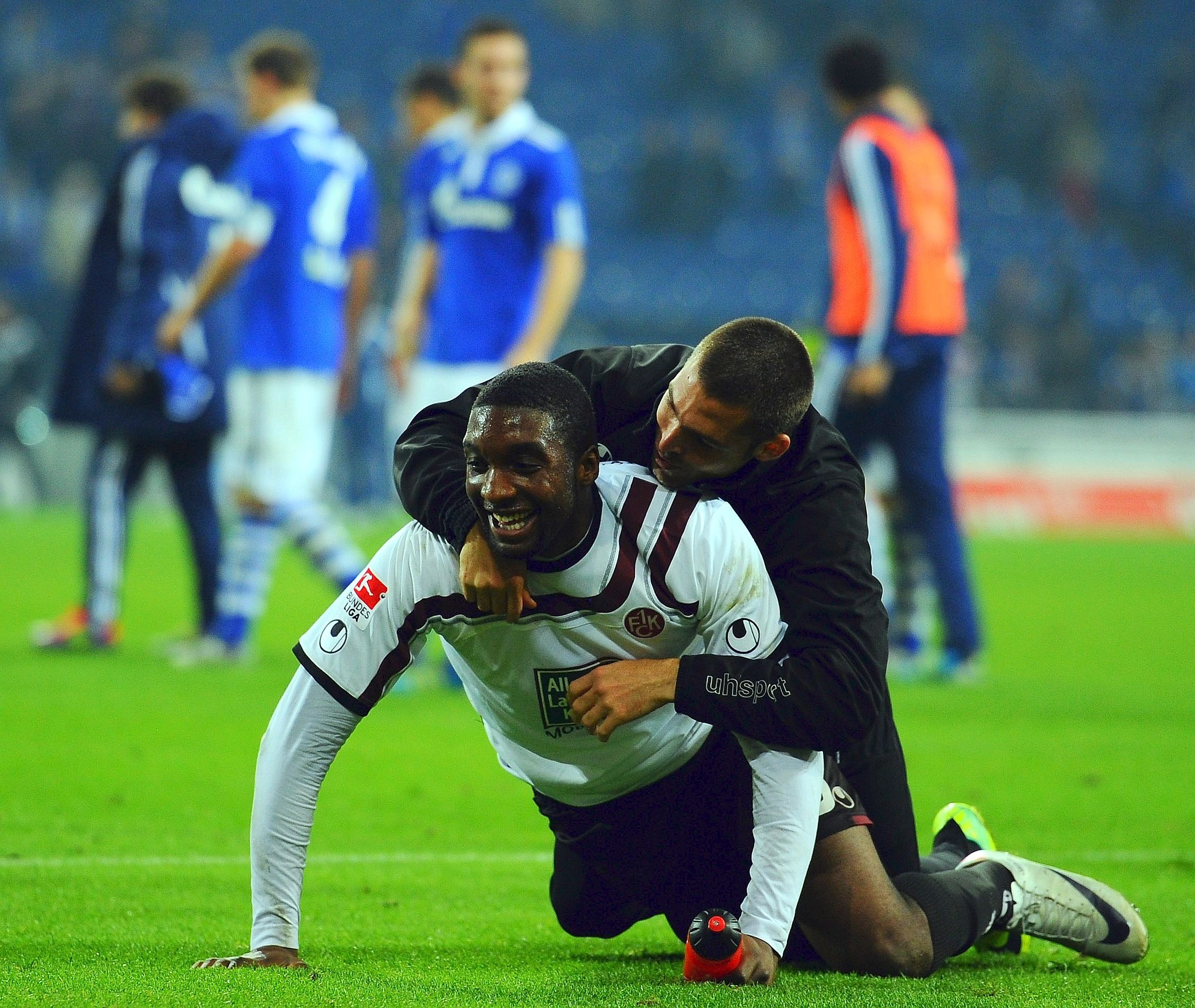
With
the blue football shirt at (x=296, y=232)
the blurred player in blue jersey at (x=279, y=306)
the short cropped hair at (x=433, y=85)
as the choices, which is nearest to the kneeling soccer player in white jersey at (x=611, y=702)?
the blurred player in blue jersey at (x=279, y=306)

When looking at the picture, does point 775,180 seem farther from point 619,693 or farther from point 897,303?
point 619,693

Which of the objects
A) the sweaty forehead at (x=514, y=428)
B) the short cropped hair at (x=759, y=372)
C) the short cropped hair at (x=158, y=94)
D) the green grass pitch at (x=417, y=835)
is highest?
the short cropped hair at (x=158, y=94)

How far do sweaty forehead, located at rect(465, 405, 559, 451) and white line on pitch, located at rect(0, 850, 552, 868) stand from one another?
1.73m

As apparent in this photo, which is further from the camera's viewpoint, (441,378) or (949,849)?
(441,378)

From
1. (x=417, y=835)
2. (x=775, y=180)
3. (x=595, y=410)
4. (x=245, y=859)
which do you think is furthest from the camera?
(x=775, y=180)

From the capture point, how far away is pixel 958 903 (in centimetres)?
326

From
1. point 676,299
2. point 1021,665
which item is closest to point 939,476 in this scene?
point 1021,665

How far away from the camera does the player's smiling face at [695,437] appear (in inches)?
117

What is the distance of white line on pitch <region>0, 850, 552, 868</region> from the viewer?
12.9ft

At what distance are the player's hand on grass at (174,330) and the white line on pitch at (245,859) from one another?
3856mm

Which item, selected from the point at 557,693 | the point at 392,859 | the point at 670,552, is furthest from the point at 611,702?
the point at 392,859

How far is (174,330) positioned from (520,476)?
17.2ft

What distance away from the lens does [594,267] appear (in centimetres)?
2450

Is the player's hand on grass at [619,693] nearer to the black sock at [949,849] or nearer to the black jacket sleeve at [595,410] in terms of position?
the black jacket sleeve at [595,410]
